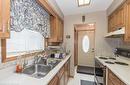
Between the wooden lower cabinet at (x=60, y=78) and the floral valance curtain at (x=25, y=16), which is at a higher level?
the floral valance curtain at (x=25, y=16)

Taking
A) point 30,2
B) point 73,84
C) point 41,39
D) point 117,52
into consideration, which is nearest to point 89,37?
point 117,52

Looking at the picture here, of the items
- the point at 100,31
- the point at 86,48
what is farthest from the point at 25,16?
the point at 86,48

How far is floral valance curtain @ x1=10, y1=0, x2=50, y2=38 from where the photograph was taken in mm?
1410

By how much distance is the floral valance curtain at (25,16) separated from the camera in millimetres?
1410

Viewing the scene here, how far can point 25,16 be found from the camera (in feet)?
5.52

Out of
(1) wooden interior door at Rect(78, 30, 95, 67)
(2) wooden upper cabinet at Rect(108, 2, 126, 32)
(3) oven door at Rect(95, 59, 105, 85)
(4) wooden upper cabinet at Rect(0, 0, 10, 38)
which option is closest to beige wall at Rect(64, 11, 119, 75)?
(2) wooden upper cabinet at Rect(108, 2, 126, 32)

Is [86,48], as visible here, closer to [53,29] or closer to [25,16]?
[53,29]

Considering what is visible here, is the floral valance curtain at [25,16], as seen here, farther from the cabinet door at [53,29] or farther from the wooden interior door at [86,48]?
the wooden interior door at [86,48]

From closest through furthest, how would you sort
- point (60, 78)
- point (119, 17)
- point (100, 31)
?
1. point (60, 78)
2. point (119, 17)
3. point (100, 31)

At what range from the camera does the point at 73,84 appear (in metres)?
3.10

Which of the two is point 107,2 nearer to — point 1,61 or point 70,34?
point 70,34

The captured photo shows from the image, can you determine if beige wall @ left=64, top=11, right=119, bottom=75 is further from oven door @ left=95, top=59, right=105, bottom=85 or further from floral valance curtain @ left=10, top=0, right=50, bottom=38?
floral valance curtain @ left=10, top=0, right=50, bottom=38

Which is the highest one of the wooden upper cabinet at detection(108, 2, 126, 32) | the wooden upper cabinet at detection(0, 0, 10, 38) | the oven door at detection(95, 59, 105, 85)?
the wooden upper cabinet at detection(108, 2, 126, 32)

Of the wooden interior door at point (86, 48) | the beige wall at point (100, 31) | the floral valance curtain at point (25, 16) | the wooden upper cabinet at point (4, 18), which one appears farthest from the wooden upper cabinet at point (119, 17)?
the wooden interior door at point (86, 48)
